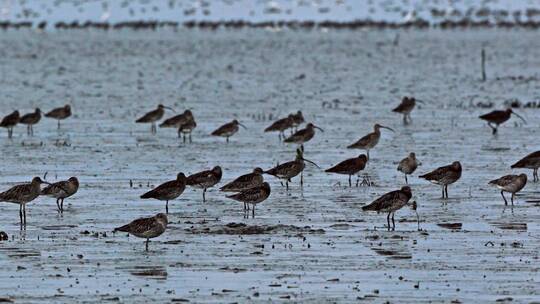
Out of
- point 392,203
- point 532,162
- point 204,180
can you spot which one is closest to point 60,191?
point 204,180

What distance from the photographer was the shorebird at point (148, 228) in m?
14.0

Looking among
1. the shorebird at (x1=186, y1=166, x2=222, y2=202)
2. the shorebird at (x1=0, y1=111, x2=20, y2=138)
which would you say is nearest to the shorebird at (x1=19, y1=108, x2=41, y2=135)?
the shorebird at (x1=0, y1=111, x2=20, y2=138)

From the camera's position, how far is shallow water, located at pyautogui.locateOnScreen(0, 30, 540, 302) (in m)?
12.4

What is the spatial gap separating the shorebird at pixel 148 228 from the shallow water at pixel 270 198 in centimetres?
23

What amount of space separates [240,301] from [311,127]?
12.8 metres

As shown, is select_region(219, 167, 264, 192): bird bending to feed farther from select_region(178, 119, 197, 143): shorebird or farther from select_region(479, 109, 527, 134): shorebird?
select_region(479, 109, 527, 134): shorebird

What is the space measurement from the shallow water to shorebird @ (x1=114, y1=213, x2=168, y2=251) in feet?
0.76

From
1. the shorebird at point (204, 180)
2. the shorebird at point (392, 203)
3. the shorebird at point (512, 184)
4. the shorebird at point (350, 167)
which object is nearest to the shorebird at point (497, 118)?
the shorebird at point (350, 167)

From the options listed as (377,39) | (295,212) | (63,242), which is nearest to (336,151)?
(295,212)

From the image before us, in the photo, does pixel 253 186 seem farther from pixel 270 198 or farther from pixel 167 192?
pixel 167 192

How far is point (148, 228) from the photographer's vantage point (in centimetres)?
1403

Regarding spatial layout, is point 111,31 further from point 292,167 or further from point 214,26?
point 292,167

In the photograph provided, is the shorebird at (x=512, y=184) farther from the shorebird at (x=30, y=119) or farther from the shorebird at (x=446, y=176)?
the shorebird at (x=30, y=119)

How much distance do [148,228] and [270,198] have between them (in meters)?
4.52
